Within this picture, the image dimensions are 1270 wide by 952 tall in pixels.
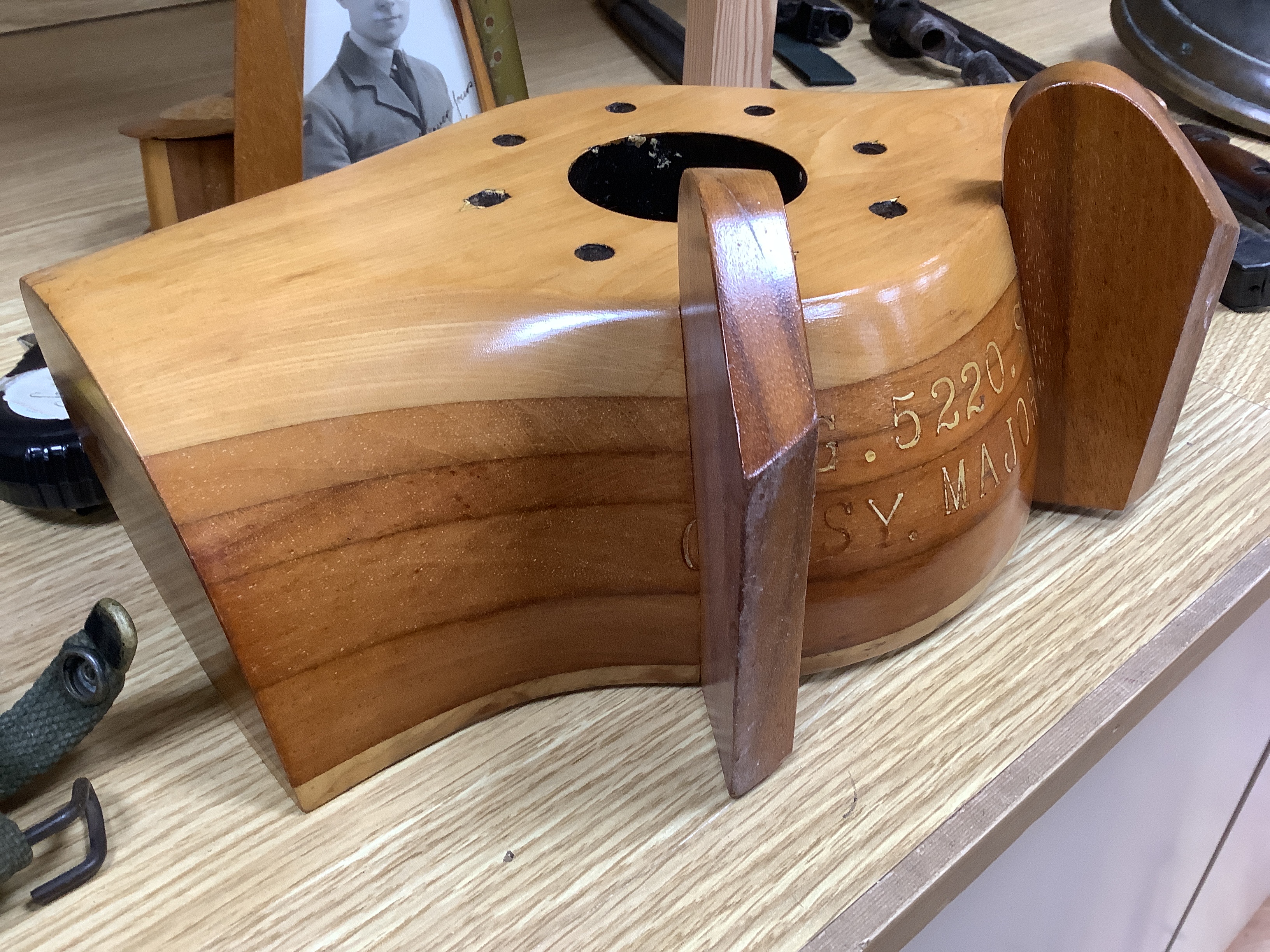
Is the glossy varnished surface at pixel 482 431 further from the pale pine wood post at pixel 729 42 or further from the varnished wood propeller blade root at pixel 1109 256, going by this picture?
the pale pine wood post at pixel 729 42

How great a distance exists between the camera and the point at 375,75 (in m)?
0.50

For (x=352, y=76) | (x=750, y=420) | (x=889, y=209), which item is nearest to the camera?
(x=750, y=420)

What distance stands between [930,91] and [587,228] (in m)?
0.21

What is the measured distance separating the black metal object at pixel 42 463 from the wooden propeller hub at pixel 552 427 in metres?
0.07

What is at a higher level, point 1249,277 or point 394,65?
point 394,65

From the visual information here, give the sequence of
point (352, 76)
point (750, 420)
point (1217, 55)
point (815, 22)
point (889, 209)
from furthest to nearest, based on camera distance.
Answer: point (815, 22), point (1217, 55), point (352, 76), point (889, 209), point (750, 420)

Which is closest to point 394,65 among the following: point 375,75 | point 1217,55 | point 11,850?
point 375,75

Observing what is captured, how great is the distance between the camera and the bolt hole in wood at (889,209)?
1.21 feet

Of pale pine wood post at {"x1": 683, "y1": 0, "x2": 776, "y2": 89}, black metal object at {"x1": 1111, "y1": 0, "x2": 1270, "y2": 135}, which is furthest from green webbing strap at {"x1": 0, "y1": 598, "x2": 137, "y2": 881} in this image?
black metal object at {"x1": 1111, "y1": 0, "x2": 1270, "y2": 135}

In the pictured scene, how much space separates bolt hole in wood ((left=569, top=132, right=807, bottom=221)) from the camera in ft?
1.39

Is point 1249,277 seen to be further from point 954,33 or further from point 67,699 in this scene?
point 67,699

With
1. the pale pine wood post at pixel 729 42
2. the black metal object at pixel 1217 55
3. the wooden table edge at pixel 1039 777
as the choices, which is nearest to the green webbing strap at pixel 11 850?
the wooden table edge at pixel 1039 777

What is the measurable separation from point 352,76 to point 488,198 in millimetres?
162

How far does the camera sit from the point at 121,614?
0.32m
